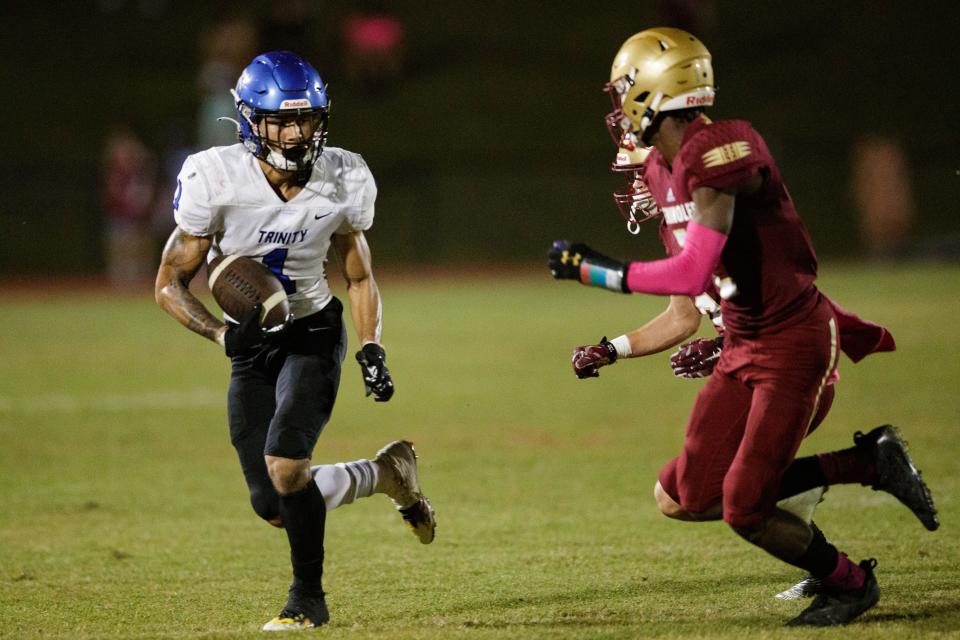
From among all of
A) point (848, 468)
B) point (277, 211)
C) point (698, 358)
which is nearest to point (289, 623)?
point (277, 211)

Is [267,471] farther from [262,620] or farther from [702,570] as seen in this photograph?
[702,570]

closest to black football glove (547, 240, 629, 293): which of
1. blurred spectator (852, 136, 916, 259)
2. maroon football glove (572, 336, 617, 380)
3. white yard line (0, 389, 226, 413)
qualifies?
maroon football glove (572, 336, 617, 380)

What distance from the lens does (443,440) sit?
880 cm

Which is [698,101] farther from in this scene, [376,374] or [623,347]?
[376,374]

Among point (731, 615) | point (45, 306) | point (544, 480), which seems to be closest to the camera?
point (731, 615)

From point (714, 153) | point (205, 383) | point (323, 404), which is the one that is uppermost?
point (714, 153)

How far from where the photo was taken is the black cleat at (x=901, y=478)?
4.66 m

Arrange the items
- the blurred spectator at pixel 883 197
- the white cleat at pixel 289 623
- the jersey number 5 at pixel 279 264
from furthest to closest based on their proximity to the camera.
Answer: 1. the blurred spectator at pixel 883 197
2. the jersey number 5 at pixel 279 264
3. the white cleat at pixel 289 623

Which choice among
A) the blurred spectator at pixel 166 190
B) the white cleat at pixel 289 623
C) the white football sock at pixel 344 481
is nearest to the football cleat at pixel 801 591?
the white football sock at pixel 344 481

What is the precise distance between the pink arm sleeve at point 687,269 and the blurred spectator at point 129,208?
15515 mm

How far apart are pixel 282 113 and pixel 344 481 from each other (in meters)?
1.37

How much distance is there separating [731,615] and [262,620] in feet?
5.32

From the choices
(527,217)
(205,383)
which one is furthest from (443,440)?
(527,217)

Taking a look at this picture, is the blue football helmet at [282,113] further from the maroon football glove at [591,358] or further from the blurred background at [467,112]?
the blurred background at [467,112]
